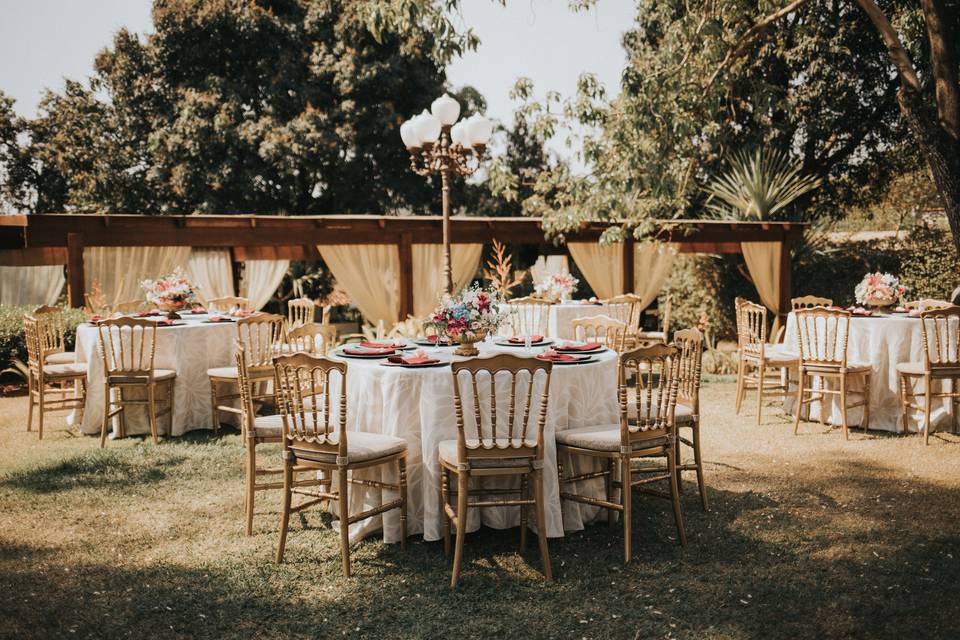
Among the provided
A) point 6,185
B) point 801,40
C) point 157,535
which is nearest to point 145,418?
point 157,535

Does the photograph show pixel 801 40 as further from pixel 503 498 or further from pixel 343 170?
pixel 503 498

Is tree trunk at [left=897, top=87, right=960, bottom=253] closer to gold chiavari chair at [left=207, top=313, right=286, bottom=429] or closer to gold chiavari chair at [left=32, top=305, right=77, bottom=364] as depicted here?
gold chiavari chair at [left=207, top=313, right=286, bottom=429]

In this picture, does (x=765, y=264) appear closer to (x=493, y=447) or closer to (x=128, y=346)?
(x=128, y=346)

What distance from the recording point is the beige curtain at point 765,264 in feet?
40.4

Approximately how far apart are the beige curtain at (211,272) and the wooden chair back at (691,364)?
Answer: 697cm

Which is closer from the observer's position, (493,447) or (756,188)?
(493,447)

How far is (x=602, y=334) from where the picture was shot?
27.7 ft

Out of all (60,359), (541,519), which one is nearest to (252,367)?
(60,359)

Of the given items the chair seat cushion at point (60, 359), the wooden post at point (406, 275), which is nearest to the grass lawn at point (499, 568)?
the chair seat cushion at point (60, 359)

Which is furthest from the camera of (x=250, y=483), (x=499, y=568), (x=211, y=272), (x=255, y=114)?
(x=255, y=114)

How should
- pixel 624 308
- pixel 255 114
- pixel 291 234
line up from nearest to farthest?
pixel 624 308
pixel 291 234
pixel 255 114

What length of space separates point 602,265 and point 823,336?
551 cm

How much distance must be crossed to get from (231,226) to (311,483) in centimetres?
602

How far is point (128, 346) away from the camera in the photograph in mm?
6617
